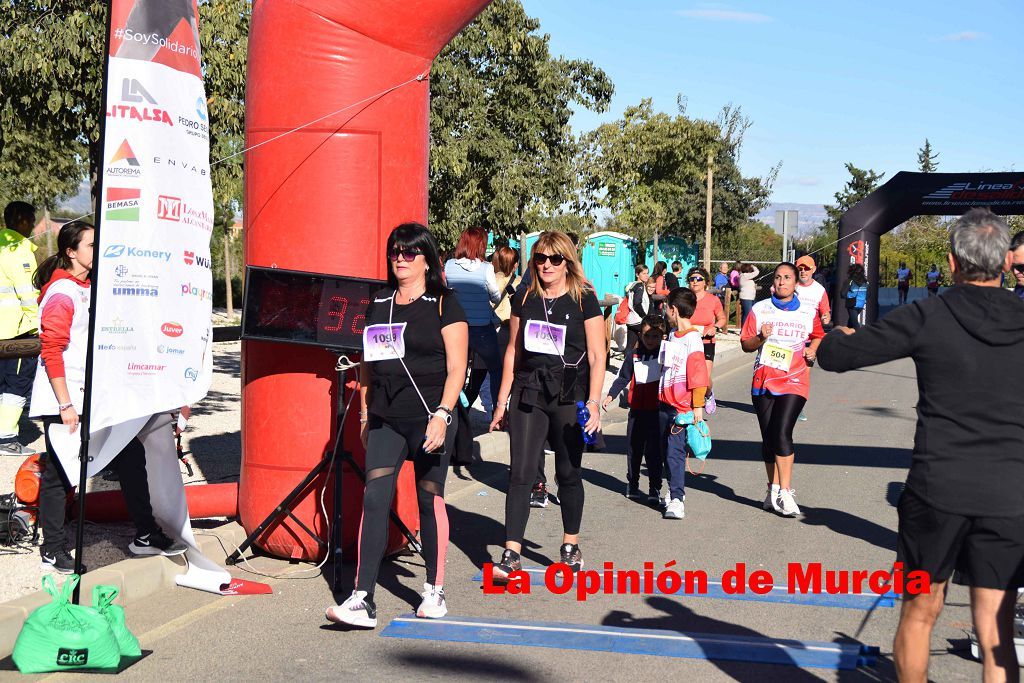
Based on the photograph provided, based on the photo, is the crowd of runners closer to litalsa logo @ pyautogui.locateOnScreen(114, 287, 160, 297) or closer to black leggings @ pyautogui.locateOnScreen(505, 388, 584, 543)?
black leggings @ pyautogui.locateOnScreen(505, 388, 584, 543)

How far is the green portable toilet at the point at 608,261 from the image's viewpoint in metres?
35.3

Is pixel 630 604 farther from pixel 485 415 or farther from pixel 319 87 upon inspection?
pixel 485 415

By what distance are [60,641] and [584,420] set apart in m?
3.04

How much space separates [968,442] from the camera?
3.85 m

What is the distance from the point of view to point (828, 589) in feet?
20.8

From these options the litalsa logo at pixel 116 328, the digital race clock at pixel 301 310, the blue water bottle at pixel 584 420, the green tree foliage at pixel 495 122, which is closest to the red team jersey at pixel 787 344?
the blue water bottle at pixel 584 420

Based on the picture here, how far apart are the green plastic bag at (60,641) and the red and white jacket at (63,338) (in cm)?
156

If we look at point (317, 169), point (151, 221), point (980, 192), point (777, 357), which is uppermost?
point (980, 192)

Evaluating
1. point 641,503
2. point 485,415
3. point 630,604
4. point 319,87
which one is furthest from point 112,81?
point 485,415

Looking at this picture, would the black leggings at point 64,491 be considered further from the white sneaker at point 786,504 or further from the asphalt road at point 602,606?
the white sneaker at point 786,504

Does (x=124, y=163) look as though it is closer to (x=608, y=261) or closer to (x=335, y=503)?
(x=335, y=503)

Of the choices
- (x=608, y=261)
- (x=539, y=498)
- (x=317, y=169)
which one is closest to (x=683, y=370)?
(x=539, y=498)

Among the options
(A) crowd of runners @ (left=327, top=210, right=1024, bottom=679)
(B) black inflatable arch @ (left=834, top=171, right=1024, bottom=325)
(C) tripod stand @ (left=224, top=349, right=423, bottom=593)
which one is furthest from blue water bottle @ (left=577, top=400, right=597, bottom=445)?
(B) black inflatable arch @ (left=834, top=171, right=1024, bottom=325)

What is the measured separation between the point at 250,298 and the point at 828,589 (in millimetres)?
3638
